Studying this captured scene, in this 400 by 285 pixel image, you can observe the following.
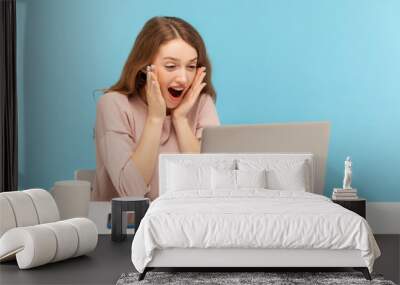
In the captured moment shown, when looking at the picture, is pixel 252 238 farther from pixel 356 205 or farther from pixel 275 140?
pixel 275 140

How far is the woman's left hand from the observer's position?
6.91 meters

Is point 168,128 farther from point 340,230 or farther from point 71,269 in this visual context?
point 340,230

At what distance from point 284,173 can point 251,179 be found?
0.36 m

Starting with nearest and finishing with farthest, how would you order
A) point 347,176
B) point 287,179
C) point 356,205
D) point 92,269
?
point 92,269 < point 287,179 < point 356,205 < point 347,176

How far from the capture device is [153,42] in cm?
693

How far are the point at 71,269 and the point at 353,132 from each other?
3.38m

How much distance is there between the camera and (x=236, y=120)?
693cm

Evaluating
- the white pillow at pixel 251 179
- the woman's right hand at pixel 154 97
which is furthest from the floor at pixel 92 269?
the woman's right hand at pixel 154 97

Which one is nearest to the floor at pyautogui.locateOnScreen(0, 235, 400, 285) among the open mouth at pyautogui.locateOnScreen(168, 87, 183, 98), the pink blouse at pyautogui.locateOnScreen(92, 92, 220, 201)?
the pink blouse at pyautogui.locateOnScreen(92, 92, 220, 201)

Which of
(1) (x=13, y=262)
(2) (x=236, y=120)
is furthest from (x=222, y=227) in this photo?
Answer: (2) (x=236, y=120)

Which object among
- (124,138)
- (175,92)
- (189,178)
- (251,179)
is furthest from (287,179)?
(124,138)

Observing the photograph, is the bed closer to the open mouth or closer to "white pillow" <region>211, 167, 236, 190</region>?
"white pillow" <region>211, 167, 236, 190</region>

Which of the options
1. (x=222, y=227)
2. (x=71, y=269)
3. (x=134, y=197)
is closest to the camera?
(x=222, y=227)

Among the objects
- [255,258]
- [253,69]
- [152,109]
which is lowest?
[255,258]
